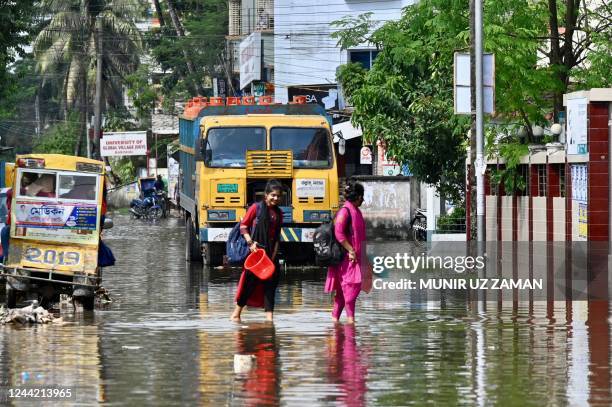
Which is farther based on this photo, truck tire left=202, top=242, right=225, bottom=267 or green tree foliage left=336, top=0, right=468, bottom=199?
green tree foliage left=336, top=0, right=468, bottom=199

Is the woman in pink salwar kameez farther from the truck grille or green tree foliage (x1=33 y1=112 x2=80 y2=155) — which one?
green tree foliage (x1=33 y1=112 x2=80 y2=155)

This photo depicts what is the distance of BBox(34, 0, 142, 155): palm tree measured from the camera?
82.8 m

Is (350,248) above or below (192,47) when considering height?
below

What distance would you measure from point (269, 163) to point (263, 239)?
11.3 meters

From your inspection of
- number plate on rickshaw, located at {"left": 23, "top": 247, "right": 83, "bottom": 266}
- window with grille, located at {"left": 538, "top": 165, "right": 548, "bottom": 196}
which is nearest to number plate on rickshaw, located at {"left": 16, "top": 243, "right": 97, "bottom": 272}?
number plate on rickshaw, located at {"left": 23, "top": 247, "right": 83, "bottom": 266}

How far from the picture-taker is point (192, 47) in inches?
3270

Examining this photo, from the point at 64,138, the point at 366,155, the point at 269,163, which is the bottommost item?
the point at 269,163

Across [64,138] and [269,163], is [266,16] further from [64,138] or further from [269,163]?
[269,163]

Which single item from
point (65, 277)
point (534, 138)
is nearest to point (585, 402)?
point (65, 277)

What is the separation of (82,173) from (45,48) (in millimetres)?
65705

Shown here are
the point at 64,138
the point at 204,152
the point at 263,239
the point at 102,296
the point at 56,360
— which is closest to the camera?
the point at 56,360

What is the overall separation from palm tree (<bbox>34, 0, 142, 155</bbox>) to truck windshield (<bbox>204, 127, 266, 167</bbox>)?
5309 cm

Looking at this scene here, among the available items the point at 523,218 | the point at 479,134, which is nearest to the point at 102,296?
the point at 479,134

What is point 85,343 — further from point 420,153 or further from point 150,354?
point 420,153
